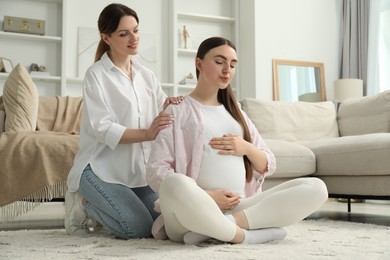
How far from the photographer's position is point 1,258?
1459 millimetres

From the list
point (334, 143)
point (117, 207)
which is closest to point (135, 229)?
point (117, 207)

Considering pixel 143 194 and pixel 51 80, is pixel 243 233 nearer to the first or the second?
pixel 143 194

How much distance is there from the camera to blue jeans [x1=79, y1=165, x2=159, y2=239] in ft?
5.98

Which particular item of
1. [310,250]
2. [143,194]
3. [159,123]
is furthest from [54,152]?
[310,250]

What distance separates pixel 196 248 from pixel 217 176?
0.28m

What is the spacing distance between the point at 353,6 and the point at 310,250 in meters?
4.81

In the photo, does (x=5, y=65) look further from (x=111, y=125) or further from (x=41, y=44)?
(x=111, y=125)

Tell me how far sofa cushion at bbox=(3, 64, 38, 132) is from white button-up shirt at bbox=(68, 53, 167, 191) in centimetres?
127

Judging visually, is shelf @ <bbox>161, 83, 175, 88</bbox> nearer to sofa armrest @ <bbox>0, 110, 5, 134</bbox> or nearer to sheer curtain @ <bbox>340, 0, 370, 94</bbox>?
sheer curtain @ <bbox>340, 0, 370, 94</bbox>

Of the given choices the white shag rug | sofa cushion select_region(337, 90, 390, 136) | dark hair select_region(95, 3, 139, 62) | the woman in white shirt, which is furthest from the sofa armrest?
sofa cushion select_region(337, 90, 390, 136)

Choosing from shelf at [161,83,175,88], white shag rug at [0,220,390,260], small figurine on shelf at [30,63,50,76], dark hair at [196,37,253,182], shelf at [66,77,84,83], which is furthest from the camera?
shelf at [161,83,175,88]

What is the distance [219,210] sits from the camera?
1542mm

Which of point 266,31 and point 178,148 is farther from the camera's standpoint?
point 266,31

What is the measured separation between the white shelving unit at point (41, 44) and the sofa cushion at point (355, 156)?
3063 millimetres
